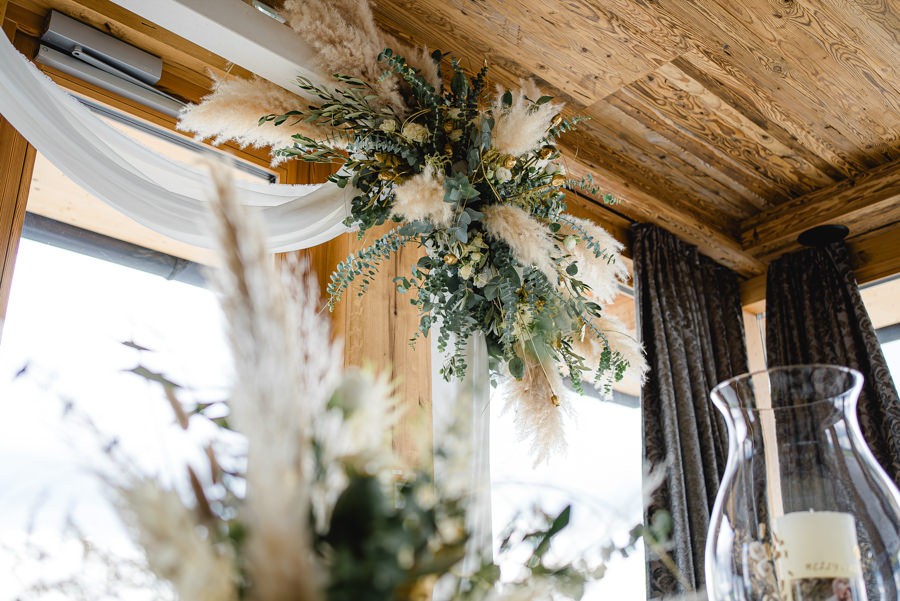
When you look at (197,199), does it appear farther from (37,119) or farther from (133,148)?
(37,119)

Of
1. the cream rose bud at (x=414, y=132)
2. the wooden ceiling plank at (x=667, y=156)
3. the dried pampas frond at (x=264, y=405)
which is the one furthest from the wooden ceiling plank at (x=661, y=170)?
the dried pampas frond at (x=264, y=405)

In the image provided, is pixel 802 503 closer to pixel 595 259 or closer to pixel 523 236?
pixel 523 236

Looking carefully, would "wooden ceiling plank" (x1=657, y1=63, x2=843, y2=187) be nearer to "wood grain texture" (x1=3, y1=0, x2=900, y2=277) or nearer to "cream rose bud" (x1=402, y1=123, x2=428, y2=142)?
"wood grain texture" (x1=3, y1=0, x2=900, y2=277)

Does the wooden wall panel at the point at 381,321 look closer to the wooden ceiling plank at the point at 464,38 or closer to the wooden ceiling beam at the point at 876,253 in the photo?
the wooden ceiling plank at the point at 464,38

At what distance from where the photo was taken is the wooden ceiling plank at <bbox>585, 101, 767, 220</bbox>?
102 inches

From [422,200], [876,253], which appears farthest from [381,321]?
[876,253]

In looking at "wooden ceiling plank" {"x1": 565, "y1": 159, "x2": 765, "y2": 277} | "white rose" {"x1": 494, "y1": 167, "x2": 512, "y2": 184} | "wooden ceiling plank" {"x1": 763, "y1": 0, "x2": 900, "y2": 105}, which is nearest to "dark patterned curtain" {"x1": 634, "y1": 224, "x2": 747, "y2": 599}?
"wooden ceiling plank" {"x1": 565, "y1": 159, "x2": 765, "y2": 277}

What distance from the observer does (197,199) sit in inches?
61.3

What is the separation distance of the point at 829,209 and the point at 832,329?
0.46 metres

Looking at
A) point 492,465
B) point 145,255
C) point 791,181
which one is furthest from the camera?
point 791,181

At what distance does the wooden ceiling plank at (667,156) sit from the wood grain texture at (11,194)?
1.60 meters

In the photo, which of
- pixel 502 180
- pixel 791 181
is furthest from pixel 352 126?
pixel 791 181

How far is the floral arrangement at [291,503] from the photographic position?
14.6 inches

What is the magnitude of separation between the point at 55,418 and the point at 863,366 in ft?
9.45
